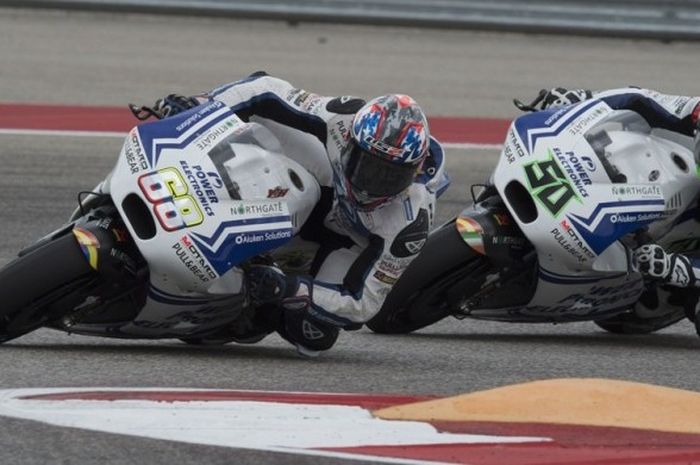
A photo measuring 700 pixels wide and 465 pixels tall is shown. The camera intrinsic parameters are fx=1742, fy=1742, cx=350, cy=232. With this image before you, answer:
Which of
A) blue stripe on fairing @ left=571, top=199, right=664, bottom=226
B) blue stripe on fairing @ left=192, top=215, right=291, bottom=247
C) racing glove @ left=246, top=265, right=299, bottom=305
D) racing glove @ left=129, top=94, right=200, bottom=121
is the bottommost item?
racing glove @ left=246, top=265, right=299, bottom=305

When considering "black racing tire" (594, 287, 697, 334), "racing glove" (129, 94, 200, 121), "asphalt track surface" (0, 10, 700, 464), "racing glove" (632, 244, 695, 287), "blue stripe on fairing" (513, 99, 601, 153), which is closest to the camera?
"asphalt track surface" (0, 10, 700, 464)

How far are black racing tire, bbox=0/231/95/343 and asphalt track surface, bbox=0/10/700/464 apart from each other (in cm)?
17

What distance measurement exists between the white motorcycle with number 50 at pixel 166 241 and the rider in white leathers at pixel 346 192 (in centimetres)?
23

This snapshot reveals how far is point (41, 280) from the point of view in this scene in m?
6.66

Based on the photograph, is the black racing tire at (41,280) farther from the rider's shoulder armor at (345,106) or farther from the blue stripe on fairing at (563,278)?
the blue stripe on fairing at (563,278)

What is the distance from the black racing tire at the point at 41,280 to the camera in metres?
6.65

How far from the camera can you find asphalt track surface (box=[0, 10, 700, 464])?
640 cm

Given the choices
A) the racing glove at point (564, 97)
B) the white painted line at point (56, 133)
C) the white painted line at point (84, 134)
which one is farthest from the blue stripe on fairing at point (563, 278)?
the white painted line at point (56, 133)

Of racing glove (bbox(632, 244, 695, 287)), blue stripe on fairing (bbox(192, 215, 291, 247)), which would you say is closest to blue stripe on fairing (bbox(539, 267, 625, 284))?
racing glove (bbox(632, 244, 695, 287))

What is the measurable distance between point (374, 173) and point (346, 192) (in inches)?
10.7

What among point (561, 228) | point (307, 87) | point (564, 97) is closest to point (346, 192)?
point (561, 228)

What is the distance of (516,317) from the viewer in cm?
→ 803

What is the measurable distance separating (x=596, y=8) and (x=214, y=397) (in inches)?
596

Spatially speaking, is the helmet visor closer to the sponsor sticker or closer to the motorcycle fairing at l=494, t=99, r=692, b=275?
the sponsor sticker
